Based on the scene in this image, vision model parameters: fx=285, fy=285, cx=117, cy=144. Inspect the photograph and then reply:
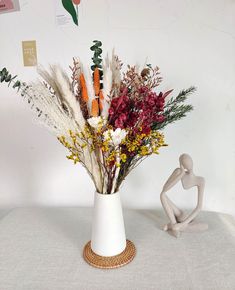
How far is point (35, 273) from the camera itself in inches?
32.4

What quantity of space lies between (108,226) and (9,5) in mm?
989

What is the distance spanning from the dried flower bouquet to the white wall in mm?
434

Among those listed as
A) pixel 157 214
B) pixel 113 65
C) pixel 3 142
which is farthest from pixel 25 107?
pixel 157 214

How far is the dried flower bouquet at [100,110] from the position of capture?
0.75 metres

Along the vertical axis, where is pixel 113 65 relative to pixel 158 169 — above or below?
above

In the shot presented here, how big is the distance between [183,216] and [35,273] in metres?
0.53

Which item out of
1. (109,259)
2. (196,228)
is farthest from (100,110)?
(196,228)

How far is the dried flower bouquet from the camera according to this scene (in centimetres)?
75

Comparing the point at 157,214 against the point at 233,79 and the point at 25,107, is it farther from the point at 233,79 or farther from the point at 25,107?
the point at 25,107

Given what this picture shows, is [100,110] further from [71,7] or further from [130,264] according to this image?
[71,7]

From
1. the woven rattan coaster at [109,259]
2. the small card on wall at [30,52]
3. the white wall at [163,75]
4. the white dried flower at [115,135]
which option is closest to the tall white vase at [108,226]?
the woven rattan coaster at [109,259]

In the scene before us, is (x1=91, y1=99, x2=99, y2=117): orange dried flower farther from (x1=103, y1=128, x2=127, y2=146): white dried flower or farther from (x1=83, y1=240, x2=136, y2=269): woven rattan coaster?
(x1=83, y1=240, x2=136, y2=269): woven rattan coaster

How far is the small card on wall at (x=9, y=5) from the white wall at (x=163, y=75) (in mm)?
23

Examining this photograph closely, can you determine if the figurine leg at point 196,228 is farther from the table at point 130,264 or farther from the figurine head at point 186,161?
the figurine head at point 186,161
